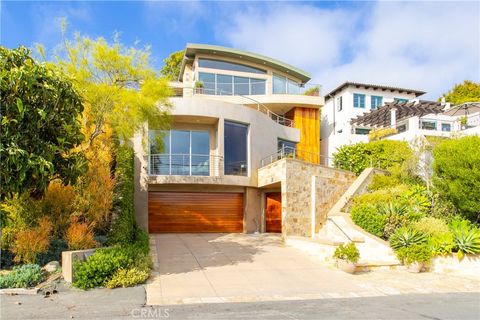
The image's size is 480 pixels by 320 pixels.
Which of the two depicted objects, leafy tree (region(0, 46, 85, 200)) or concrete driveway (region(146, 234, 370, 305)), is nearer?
leafy tree (region(0, 46, 85, 200))

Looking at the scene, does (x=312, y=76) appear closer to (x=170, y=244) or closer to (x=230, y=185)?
(x=230, y=185)

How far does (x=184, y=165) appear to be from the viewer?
19172mm

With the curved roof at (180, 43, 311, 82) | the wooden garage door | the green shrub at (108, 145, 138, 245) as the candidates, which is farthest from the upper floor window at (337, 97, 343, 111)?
the green shrub at (108, 145, 138, 245)

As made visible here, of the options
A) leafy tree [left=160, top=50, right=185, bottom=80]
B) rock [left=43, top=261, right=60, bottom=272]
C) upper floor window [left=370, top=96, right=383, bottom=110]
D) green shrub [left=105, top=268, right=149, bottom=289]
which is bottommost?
green shrub [left=105, top=268, right=149, bottom=289]

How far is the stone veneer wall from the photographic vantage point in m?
17.7

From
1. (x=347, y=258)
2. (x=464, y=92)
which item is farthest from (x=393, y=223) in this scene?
(x=464, y=92)

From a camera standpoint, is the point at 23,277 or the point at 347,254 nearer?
the point at 23,277

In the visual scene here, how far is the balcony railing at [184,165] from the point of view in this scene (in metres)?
18.8

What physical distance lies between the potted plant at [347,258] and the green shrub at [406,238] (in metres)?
1.98

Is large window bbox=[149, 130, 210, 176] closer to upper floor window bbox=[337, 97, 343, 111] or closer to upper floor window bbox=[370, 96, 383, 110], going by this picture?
upper floor window bbox=[337, 97, 343, 111]

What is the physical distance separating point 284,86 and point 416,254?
22.5m

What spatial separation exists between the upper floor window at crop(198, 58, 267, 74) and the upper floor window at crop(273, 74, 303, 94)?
135cm

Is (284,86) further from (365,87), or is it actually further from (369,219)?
(369,219)

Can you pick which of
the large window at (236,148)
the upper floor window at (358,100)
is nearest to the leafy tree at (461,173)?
the large window at (236,148)
